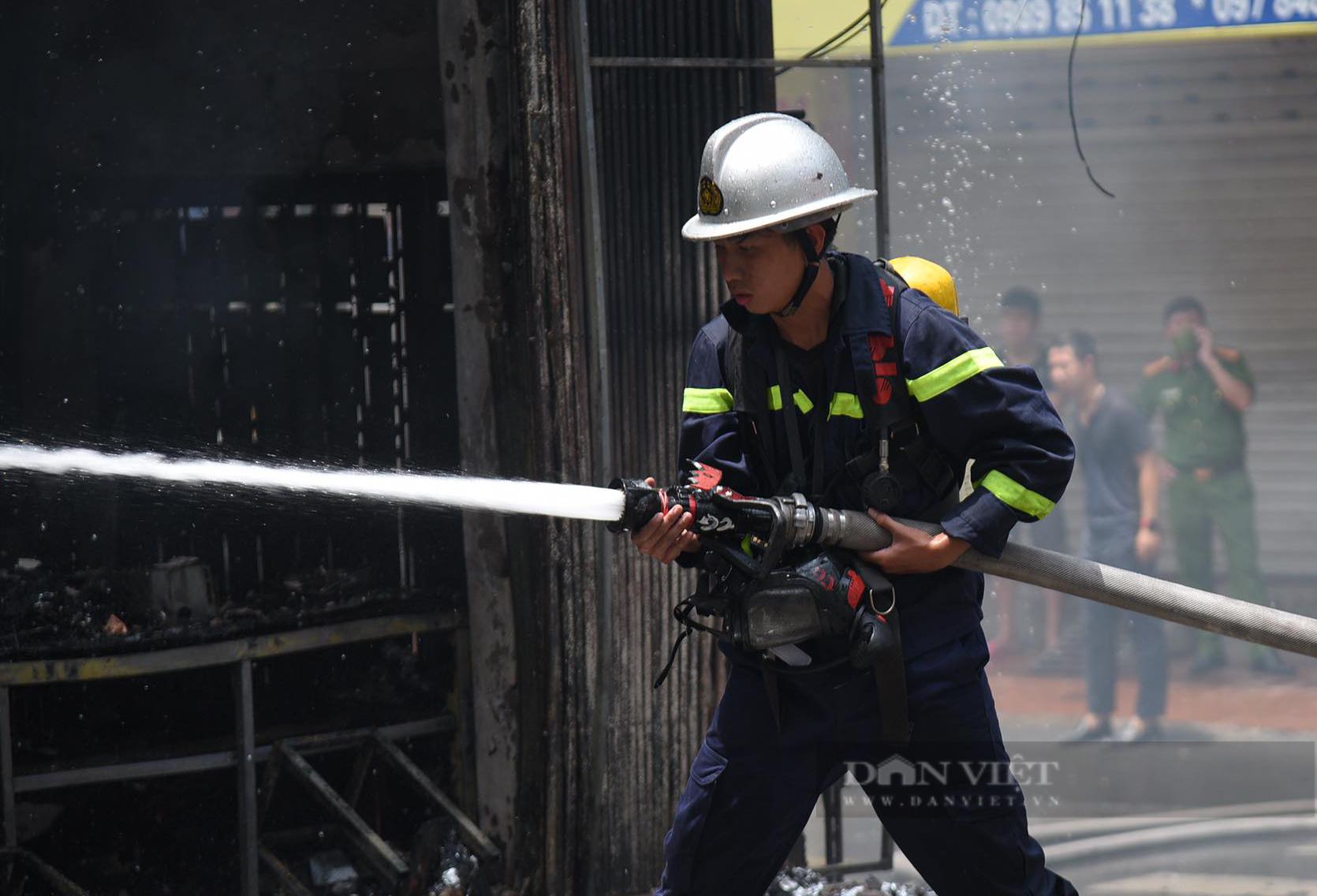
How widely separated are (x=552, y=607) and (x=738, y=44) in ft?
6.55

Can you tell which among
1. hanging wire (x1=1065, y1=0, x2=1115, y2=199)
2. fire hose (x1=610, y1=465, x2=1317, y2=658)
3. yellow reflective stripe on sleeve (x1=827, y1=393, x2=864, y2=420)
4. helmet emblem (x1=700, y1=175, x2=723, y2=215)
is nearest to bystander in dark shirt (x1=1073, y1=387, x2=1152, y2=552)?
hanging wire (x1=1065, y1=0, x2=1115, y2=199)

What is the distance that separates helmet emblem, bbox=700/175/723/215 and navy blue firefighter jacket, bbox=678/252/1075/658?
0.24 meters

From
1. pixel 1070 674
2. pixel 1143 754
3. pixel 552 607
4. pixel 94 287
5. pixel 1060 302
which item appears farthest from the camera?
pixel 1060 302

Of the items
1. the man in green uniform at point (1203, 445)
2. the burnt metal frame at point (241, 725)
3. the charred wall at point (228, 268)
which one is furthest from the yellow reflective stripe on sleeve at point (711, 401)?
the man in green uniform at point (1203, 445)

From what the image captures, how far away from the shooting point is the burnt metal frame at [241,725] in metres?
4.36

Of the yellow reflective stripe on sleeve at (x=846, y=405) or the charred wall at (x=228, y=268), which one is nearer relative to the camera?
the yellow reflective stripe on sleeve at (x=846, y=405)

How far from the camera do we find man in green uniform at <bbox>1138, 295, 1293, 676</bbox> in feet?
29.0

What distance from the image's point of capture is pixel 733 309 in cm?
329

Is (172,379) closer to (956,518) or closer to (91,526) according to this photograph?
(91,526)

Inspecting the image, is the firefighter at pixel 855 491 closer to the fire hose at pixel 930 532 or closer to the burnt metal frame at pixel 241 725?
the fire hose at pixel 930 532

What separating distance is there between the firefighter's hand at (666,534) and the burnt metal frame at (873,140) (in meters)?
1.42

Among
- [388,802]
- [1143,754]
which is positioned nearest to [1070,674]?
[1143,754]

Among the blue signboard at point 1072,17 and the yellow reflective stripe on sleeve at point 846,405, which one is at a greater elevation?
the blue signboard at point 1072,17

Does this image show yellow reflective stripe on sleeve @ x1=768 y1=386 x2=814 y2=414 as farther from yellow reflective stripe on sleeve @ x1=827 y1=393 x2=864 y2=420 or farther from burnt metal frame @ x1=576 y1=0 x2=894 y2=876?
burnt metal frame @ x1=576 y1=0 x2=894 y2=876
